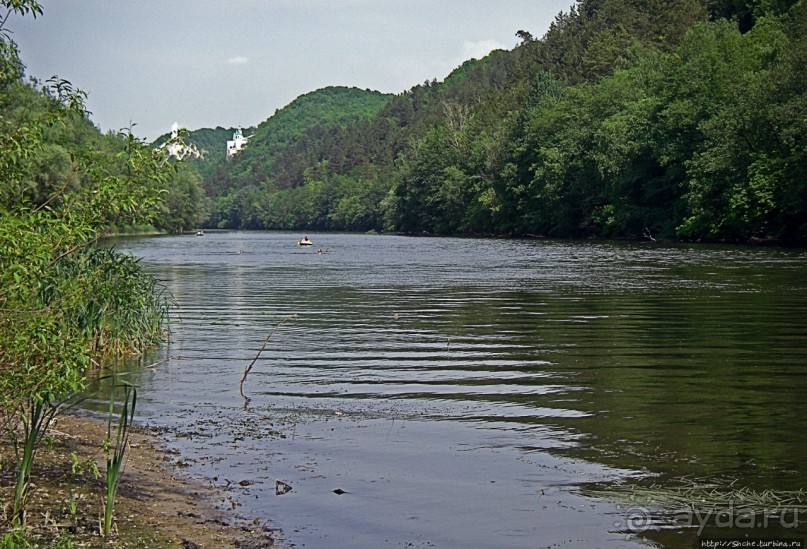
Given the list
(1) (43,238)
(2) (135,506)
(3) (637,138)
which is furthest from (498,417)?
(3) (637,138)

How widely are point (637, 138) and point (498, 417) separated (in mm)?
82460

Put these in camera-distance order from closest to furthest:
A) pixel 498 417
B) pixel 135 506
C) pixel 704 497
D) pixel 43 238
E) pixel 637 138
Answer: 1. pixel 43 238
2. pixel 135 506
3. pixel 704 497
4. pixel 498 417
5. pixel 637 138

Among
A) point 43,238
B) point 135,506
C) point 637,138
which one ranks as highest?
point 637,138

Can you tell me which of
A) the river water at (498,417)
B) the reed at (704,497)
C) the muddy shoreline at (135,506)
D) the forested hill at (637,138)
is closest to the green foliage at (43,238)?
the muddy shoreline at (135,506)

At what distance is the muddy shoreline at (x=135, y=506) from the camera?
8.89 meters

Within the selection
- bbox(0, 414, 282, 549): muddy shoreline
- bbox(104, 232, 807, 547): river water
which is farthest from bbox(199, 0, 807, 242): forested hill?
bbox(0, 414, 282, 549): muddy shoreline

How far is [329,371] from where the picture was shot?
770 inches

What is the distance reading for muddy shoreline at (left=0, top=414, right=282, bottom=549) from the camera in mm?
8891

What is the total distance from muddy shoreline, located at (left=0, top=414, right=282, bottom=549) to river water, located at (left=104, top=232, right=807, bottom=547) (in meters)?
0.32

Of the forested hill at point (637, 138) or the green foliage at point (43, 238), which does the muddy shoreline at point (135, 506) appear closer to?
A: the green foliage at point (43, 238)

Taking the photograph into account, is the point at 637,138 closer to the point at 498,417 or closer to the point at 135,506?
the point at 498,417

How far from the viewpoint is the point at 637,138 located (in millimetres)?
Result: 93312

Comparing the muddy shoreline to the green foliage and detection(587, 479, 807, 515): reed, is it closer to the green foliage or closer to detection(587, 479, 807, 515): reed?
the green foliage

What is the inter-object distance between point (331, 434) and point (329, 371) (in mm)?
5637
